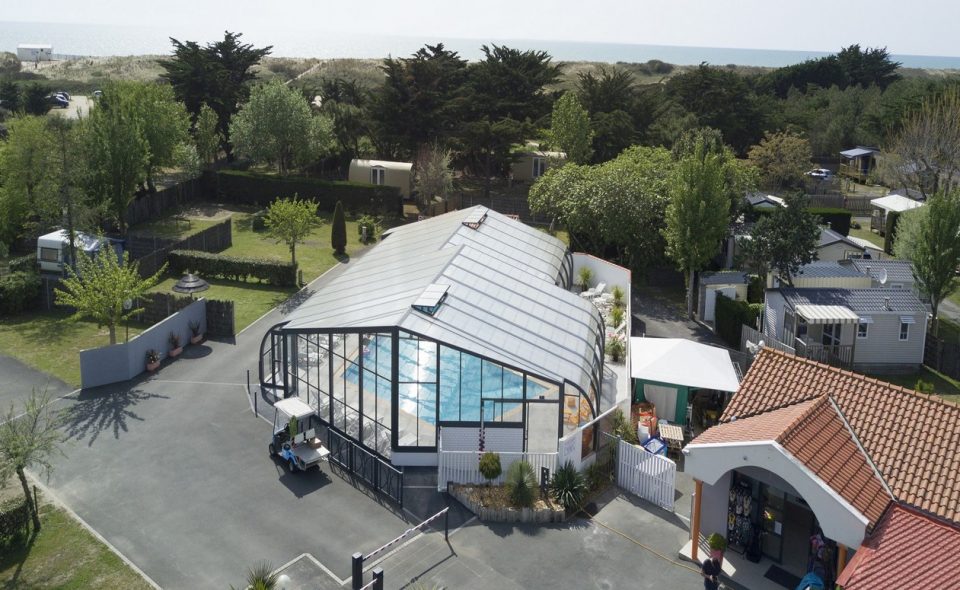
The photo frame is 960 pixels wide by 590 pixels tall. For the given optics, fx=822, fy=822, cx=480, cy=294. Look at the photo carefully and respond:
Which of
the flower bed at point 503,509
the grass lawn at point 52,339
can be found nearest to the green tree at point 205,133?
the grass lawn at point 52,339

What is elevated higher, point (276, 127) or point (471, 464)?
point (276, 127)

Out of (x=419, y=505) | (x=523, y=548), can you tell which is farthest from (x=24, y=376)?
(x=523, y=548)

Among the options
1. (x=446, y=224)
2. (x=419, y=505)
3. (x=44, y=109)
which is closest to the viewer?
(x=419, y=505)

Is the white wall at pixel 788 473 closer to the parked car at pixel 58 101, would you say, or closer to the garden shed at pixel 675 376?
the garden shed at pixel 675 376

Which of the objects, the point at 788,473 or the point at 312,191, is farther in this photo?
the point at 312,191

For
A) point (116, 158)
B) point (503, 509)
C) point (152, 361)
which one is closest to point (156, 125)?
point (116, 158)

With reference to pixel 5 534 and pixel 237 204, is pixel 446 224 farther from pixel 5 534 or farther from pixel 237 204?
pixel 237 204

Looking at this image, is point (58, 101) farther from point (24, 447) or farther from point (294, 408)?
point (24, 447)
